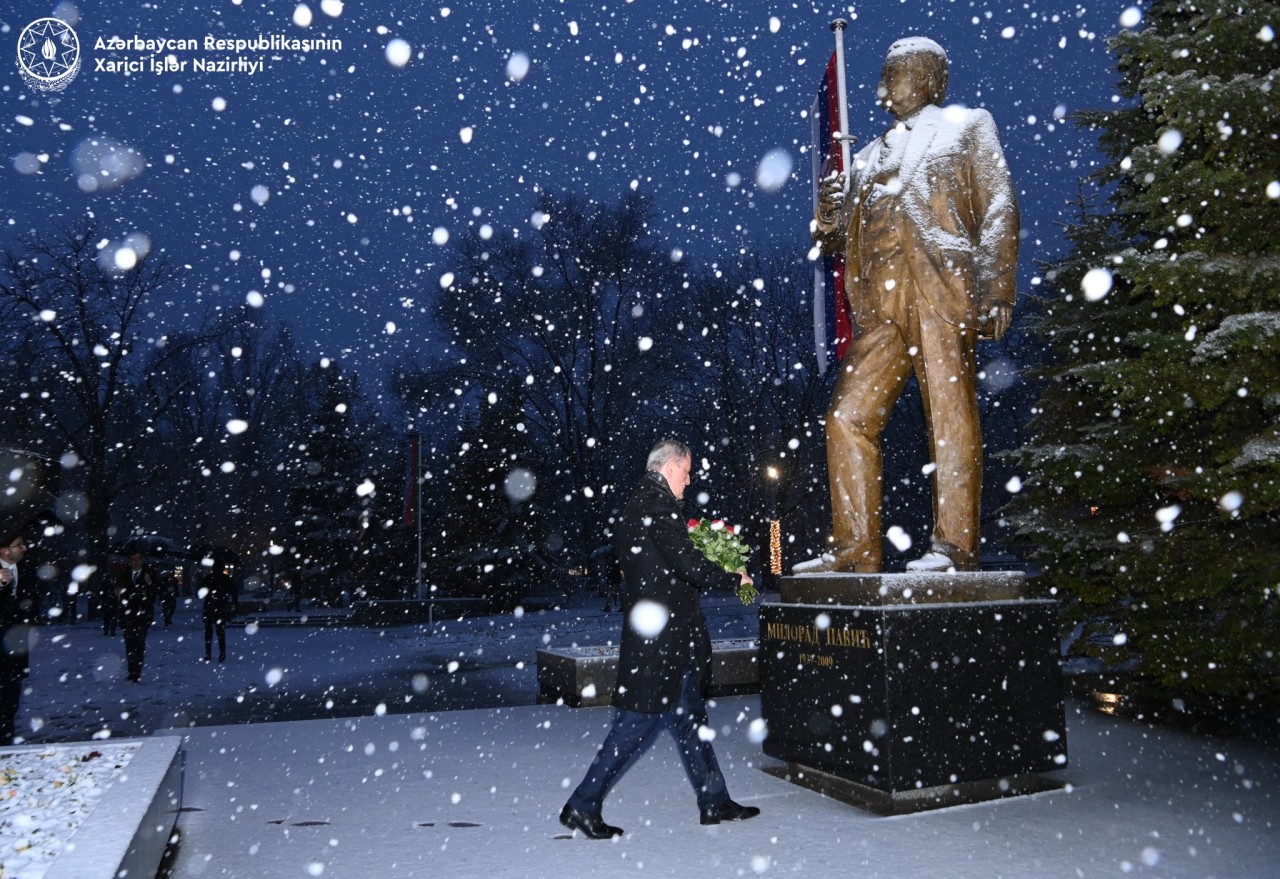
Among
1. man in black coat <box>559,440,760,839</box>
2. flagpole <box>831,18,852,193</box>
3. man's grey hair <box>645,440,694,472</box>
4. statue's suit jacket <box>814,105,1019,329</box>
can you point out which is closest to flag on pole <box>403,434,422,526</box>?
flagpole <box>831,18,852,193</box>

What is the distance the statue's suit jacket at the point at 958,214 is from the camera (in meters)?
5.65

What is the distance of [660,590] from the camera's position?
4641 mm

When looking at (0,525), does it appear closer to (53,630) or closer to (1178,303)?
(1178,303)

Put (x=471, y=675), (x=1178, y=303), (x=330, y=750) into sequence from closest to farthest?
(x=330, y=750) → (x=1178, y=303) → (x=471, y=675)

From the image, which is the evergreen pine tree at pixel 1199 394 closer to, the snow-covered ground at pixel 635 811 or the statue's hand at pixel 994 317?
the snow-covered ground at pixel 635 811

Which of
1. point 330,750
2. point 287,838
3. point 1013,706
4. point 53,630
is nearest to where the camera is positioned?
point 287,838

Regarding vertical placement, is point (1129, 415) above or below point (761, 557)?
above

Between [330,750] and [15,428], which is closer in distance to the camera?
[330,750]

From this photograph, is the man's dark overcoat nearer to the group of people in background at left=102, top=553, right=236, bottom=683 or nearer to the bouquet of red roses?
the bouquet of red roses

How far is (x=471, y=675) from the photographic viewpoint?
46.7ft

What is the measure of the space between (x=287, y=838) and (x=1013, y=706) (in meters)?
3.86

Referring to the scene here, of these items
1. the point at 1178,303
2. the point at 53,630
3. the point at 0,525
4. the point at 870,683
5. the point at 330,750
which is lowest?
the point at 53,630

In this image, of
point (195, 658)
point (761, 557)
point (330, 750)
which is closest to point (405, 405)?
point (761, 557)

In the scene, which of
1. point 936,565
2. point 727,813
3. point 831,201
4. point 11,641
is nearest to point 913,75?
point 831,201
